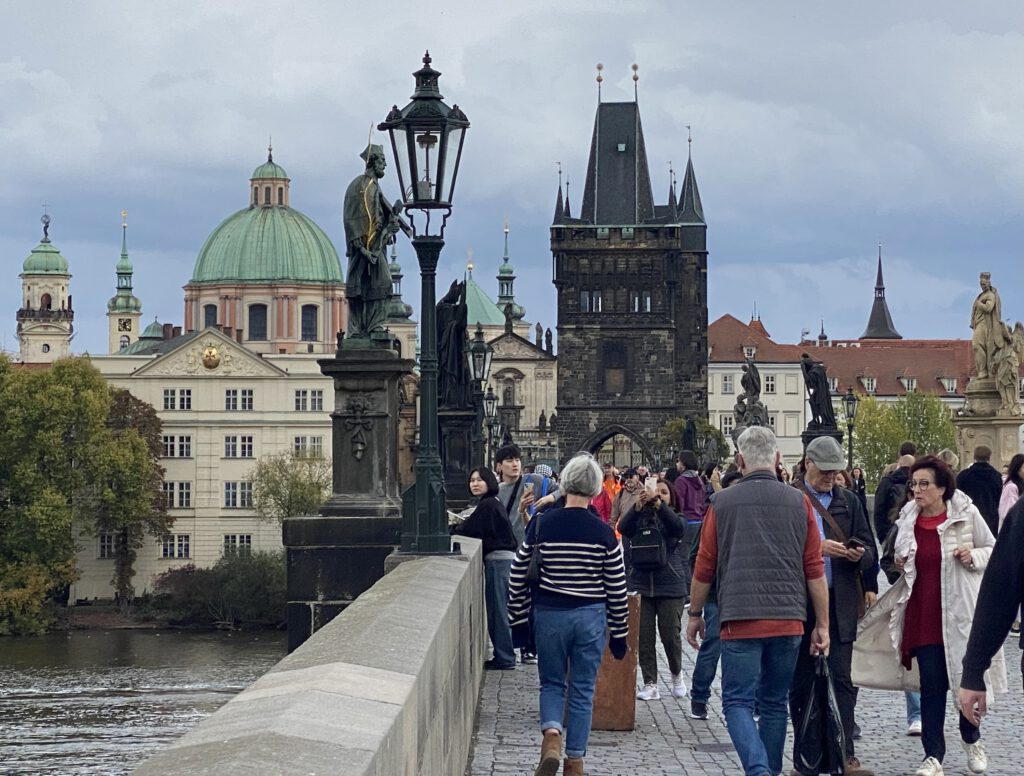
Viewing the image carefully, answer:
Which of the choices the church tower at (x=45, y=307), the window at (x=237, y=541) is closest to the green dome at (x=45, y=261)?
the church tower at (x=45, y=307)

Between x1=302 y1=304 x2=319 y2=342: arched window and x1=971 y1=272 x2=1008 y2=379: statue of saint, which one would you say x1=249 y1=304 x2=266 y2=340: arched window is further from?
x1=971 y1=272 x2=1008 y2=379: statue of saint

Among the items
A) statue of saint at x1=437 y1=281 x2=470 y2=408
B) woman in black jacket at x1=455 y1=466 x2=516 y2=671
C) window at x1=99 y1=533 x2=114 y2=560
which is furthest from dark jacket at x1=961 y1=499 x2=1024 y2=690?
window at x1=99 y1=533 x2=114 y2=560

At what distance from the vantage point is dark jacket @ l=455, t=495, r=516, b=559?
13422 mm

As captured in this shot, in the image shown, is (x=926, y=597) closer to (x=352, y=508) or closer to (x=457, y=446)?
(x=352, y=508)

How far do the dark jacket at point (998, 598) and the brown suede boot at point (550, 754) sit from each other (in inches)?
130

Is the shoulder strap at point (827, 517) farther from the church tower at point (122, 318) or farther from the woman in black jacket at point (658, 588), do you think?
the church tower at point (122, 318)

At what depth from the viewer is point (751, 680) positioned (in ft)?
26.3

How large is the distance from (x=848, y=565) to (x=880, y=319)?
167364 millimetres

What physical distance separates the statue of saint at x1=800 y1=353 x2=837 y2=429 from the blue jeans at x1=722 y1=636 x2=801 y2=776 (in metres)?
27.1

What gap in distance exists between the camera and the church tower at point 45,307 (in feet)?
510

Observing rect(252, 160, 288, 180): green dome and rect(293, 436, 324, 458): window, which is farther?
rect(252, 160, 288, 180): green dome

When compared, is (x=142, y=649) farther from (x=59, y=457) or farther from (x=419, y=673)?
(x=419, y=673)

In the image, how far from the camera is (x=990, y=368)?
88.8 ft

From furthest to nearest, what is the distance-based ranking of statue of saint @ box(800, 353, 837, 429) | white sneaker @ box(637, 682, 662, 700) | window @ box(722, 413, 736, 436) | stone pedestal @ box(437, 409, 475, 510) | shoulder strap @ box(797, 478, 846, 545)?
window @ box(722, 413, 736, 436)
statue of saint @ box(800, 353, 837, 429)
stone pedestal @ box(437, 409, 475, 510)
white sneaker @ box(637, 682, 662, 700)
shoulder strap @ box(797, 478, 846, 545)
